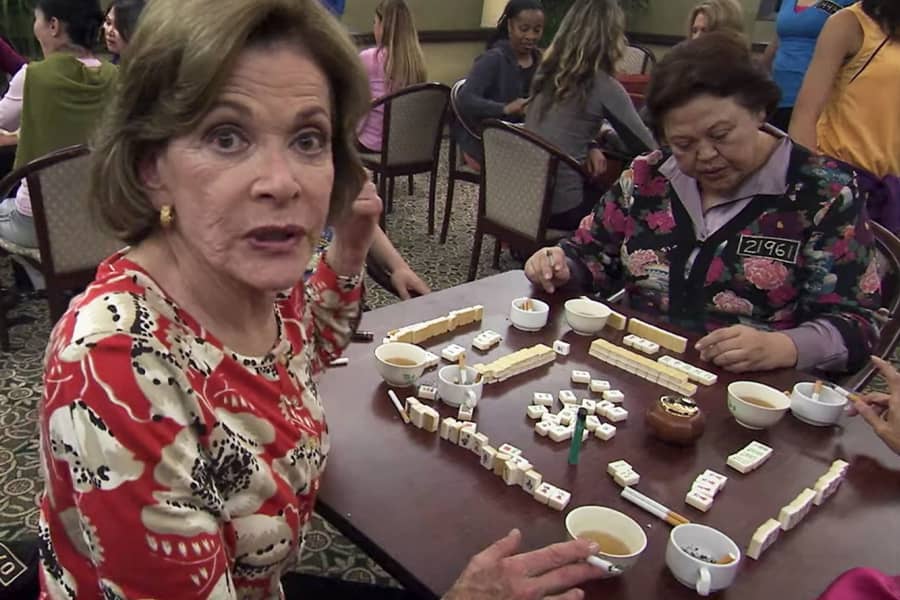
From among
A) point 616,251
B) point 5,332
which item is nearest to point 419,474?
point 616,251

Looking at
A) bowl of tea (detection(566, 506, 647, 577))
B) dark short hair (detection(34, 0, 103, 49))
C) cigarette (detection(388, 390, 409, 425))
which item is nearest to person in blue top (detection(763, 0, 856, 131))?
cigarette (detection(388, 390, 409, 425))

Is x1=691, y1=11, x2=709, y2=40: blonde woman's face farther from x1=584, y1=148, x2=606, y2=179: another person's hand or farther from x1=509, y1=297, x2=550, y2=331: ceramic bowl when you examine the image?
x1=509, y1=297, x2=550, y2=331: ceramic bowl

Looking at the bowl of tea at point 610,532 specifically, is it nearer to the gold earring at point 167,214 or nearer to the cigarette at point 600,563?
the cigarette at point 600,563

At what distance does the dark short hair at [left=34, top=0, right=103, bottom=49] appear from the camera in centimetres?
304

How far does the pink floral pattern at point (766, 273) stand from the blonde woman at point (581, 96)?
1.85 meters

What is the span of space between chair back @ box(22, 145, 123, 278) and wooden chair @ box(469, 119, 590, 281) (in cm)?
184

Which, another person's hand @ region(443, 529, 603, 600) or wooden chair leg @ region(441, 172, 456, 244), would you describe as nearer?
another person's hand @ region(443, 529, 603, 600)

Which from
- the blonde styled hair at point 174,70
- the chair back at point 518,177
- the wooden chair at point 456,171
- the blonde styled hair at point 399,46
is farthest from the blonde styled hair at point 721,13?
the blonde styled hair at point 174,70

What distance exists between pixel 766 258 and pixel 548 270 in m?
0.54

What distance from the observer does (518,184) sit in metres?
3.66

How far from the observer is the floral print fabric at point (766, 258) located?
1798mm

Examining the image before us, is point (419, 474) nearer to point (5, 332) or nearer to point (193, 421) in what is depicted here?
point (193, 421)

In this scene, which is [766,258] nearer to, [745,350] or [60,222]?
[745,350]

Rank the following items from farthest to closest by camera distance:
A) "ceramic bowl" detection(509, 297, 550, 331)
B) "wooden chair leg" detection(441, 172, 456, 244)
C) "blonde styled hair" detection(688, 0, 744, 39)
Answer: "wooden chair leg" detection(441, 172, 456, 244)
"blonde styled hair" detection(688, 0, 744, 39)
"ceramic bowl" detection(509, 297, 550, 331)
